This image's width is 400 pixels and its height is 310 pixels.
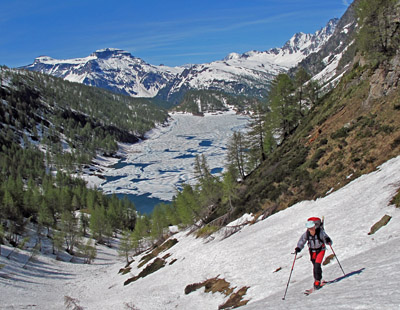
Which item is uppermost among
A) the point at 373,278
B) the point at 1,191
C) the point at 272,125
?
the point at 1,191

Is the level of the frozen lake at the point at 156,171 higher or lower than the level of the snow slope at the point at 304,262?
higher

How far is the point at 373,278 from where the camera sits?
9523 mm

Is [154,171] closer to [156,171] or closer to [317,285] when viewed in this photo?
[156,171]

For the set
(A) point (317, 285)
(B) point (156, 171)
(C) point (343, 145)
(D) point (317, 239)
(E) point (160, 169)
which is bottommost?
(A) point (317, 285)

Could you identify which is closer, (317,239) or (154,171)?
(317,239)

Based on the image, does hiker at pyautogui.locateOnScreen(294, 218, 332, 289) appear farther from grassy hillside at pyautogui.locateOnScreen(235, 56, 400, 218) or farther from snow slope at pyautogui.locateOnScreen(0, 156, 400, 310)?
grassy hillside at pyautogui.locateOnScreen(235, 56, 400, 218)

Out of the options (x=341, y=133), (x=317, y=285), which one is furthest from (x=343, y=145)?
(x=317, y=285)

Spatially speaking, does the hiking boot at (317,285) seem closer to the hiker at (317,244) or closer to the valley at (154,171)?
the hiker at (317,244)

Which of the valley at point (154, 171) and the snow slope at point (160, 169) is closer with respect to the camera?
the valley at point (154, 171)

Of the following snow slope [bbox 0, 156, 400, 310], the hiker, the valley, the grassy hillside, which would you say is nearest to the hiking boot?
the hiker

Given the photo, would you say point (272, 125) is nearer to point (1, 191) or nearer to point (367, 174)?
point (367, 174)

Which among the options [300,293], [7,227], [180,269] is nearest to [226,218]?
[180,269]

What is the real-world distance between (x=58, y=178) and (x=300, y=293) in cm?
14268

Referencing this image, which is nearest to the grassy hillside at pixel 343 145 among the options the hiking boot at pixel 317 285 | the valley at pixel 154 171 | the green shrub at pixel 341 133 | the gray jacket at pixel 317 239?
the green shrub at pixel 341 133
